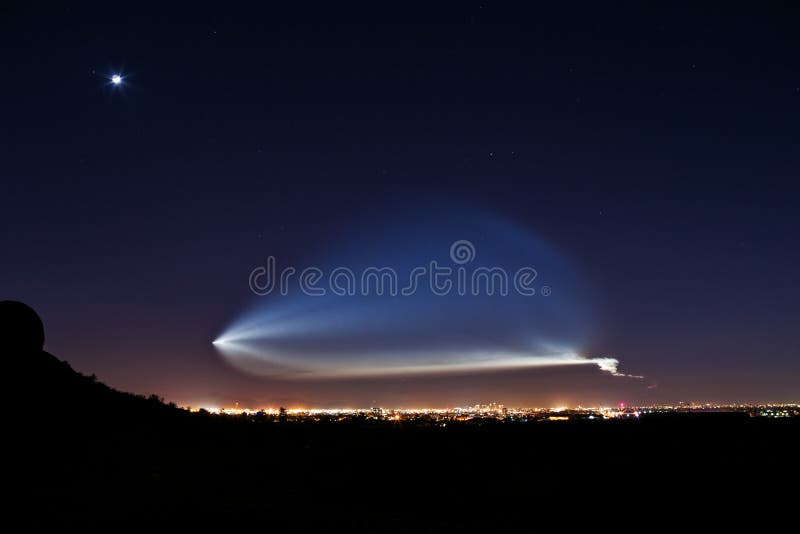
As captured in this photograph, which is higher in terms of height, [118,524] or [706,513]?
[118,524]

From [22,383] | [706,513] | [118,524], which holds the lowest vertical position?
[706,513]

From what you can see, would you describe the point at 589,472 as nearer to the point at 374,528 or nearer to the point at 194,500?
the point at 374,528

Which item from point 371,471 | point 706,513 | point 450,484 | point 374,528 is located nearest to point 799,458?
point 706,513

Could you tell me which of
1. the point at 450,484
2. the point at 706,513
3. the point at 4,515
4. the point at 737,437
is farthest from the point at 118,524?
the point at 737,437

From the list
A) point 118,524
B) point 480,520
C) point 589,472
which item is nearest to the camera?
point 118,524

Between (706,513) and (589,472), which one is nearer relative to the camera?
(706,513)

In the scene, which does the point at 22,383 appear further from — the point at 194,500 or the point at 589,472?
the point at 589,472

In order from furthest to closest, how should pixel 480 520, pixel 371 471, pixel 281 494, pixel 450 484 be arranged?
pixel 371 471 < pixel 450 484 < pixel 281 494 < pixel 480 520
